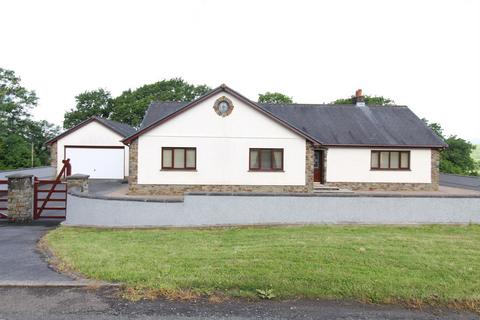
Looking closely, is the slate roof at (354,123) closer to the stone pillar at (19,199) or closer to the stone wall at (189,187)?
the stone wall at (189,187)

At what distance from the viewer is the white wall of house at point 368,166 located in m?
19.6

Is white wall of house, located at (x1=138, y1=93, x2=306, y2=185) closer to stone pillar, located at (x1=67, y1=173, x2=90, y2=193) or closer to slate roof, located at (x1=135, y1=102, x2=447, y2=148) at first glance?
slate roof, located at (x1=135, y1=102, x2=447, y2=148)

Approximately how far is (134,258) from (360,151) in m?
15.9

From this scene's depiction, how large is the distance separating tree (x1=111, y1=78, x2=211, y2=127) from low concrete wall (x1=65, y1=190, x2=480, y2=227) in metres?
39.4

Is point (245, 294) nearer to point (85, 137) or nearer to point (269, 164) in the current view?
point (269, 164)

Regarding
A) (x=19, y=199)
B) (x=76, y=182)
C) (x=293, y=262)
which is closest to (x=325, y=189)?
(x=293, y=262)

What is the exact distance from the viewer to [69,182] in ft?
41.0

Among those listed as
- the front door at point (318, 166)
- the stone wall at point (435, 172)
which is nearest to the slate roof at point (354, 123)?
the stone wall at point (435, 172)

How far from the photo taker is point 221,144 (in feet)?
55.2

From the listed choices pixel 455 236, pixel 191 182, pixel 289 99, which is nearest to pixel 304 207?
pixel 455 236

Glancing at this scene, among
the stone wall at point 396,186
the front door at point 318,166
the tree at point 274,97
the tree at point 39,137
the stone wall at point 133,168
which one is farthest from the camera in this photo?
the tree at point 274,97

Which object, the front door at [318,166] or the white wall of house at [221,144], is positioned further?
the front door at [318,166]

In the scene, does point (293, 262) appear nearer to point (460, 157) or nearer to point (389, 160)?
point (389, 160)

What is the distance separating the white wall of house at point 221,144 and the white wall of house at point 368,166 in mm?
3762
